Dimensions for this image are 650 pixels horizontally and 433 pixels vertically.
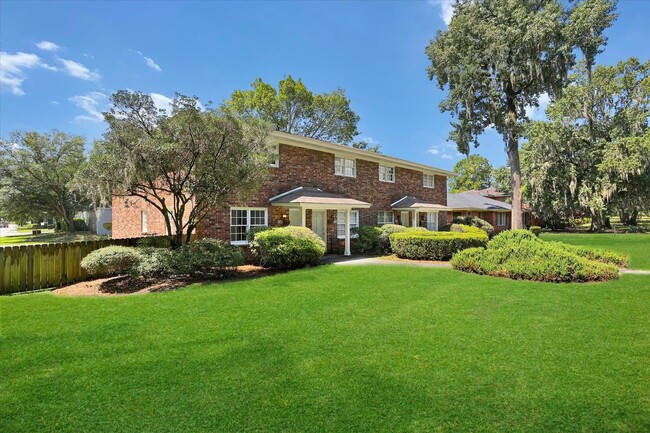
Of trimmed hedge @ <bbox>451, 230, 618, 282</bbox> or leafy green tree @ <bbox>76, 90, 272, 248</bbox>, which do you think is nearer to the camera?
leafy green tree @ <bbox>76, 90, 272, 248</bbox>

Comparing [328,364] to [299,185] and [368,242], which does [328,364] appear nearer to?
[299,185]

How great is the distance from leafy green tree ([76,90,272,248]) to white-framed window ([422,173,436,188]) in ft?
54.5

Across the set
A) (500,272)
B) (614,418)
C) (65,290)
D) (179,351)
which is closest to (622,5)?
(500,272)

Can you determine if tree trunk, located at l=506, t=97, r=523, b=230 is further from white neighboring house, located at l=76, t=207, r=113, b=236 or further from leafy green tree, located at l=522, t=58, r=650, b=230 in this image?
white neighboring house, located at l=76, t=207, r=113, b=236

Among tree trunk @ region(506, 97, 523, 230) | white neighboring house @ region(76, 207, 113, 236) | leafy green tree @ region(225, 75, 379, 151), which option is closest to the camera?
tree trunk @ region(506, 97, 523, 230)

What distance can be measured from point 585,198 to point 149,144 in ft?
116

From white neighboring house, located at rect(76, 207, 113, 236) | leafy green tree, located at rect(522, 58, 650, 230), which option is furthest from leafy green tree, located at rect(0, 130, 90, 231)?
leafy green tree, located at rect(522, 58, 650, 230)

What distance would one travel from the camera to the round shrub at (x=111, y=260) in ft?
30.6

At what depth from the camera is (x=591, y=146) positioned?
105ft

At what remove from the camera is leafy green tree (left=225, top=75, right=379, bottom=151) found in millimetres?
34219

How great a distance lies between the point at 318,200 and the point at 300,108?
78.1 feet

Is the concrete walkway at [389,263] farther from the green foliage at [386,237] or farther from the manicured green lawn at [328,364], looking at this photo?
the manicured green lawn at [328,364]

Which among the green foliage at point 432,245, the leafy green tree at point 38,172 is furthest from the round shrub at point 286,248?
the leafy green tree at point 38,172

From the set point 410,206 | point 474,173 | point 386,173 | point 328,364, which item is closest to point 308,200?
point 386,173
